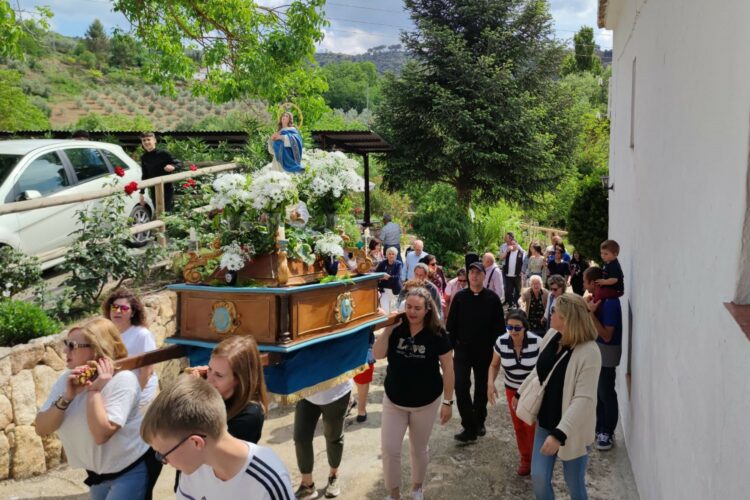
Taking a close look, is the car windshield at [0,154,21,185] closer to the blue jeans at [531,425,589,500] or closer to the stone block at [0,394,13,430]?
the stone block at [0,394,13,430]

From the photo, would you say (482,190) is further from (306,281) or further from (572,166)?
(306,281)

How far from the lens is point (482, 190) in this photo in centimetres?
2398

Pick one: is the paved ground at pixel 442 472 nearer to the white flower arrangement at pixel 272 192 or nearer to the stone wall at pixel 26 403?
the stone wall at pixel 26 403

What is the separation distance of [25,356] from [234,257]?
11.5ft

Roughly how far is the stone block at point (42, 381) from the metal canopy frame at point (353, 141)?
9.77 meters

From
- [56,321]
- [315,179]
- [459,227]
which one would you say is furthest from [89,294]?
[459,227]

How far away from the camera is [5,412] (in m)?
6.33

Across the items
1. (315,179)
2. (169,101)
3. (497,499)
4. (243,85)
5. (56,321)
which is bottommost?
(497,499)

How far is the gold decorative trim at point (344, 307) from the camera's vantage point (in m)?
4.73

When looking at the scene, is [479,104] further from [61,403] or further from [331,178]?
[61,403]

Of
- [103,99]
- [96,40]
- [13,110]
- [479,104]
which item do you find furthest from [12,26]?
[96,40]

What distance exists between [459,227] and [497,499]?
1521 cm

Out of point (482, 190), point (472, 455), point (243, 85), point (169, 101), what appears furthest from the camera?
point (169, 101)

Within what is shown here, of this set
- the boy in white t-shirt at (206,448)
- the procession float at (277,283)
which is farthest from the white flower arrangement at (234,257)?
the boy in white t-shirt at (206,448)
